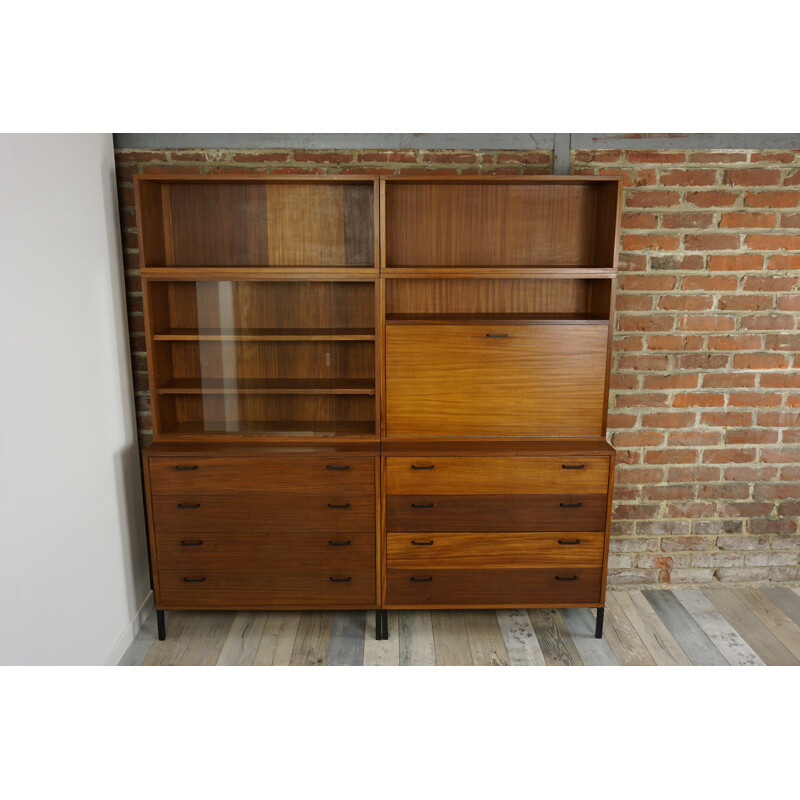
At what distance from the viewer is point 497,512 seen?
2631 millimetres

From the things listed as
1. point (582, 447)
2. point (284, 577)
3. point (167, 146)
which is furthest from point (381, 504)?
point (167, 146)

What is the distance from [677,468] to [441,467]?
118 centimetres

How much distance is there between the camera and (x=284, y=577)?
8.80ft

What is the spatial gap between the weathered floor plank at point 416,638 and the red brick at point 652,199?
1957 millimetres

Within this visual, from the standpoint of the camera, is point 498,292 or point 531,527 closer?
point 531,527

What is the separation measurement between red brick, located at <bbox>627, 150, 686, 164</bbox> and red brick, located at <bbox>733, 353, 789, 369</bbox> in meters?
0.88

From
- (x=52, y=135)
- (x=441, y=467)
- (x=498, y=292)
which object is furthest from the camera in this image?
(x=498, y=292)

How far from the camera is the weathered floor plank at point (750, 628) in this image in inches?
104

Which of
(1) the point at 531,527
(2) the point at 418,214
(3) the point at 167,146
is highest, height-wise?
(3) the point at 167,146

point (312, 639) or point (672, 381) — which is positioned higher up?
point (672, 381)

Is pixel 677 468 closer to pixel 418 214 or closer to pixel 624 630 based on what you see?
pixel 624 630

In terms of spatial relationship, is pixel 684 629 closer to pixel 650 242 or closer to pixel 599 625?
pixel 599 625

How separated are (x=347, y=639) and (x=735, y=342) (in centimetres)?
208

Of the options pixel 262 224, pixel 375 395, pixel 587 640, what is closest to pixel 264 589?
pixel 375 395
